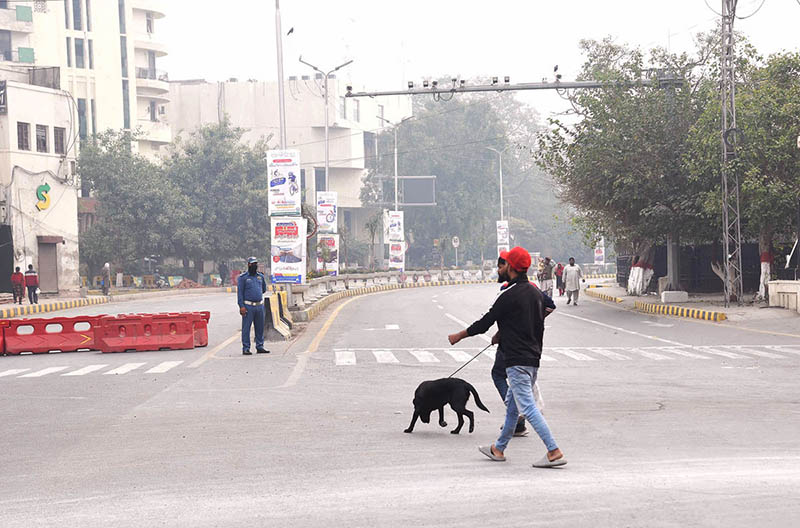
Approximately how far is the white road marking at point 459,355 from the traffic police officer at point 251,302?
3.67m

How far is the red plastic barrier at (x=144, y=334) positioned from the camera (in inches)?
854

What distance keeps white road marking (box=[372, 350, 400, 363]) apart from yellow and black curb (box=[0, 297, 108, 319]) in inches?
941

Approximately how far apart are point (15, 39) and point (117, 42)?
10.3m

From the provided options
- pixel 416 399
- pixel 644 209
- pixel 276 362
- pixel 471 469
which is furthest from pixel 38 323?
pixel 644 209

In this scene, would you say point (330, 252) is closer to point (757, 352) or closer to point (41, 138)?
point (41, 138)

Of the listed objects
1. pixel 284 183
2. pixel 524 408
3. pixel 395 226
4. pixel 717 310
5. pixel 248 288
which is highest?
pixel 284 183

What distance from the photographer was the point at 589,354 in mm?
19688

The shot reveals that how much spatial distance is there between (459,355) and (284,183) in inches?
375

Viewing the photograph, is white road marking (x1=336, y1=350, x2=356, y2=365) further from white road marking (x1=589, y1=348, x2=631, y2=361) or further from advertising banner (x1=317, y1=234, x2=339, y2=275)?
advertising banner (x1=317, y1=234, x2=339, y2=275)

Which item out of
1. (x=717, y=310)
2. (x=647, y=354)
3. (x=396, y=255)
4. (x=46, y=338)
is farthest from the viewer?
(x=396, y=255)

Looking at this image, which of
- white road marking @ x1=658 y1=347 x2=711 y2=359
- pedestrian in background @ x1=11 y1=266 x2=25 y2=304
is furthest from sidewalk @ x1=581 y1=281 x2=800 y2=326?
pedestrian in background @ x1=11 y1=266 x2=25 y2=304

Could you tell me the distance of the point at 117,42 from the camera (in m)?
81.8

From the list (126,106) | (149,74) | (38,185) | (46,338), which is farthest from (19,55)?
(46,338)

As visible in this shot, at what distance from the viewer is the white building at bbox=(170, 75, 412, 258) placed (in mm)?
93062
